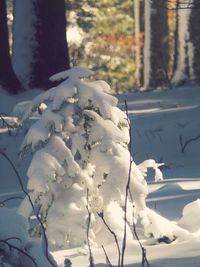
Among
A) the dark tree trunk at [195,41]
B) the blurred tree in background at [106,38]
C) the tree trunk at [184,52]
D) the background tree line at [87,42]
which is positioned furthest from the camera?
the blurred tree in background at [106,38]

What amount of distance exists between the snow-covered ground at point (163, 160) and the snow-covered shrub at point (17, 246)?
0.32 metres

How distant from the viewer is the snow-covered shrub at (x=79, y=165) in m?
4.66

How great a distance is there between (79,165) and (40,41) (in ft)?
26.5

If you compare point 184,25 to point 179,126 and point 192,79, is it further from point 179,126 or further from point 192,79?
point 179,126

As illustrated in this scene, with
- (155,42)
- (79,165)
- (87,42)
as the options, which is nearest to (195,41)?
(155,42)

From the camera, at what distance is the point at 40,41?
1268cm

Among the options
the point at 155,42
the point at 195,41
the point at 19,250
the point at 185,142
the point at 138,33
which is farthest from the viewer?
the point at 138,33

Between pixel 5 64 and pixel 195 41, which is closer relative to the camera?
pixel 5 64

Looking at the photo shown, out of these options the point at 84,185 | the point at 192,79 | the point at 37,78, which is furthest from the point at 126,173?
the point at 192,79

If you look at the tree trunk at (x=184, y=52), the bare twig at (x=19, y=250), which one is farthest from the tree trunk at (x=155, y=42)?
the bare twig at (x=19, y=250)

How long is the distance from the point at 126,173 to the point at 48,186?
1.61ft

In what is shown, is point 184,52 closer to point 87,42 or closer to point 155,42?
point 155,42

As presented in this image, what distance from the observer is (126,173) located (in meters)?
4.66

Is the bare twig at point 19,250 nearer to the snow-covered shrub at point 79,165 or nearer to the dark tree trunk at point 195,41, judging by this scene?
the snow-covered shrub at point 79,165
